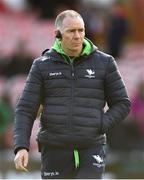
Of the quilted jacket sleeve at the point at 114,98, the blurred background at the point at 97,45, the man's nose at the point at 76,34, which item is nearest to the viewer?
the man's nose at the point at 76,34

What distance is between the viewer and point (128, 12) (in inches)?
714

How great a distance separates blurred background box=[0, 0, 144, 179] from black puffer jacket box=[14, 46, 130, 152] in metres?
5.76

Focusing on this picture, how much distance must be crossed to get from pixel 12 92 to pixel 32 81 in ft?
24.5

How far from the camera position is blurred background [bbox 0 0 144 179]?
14352 millimetres

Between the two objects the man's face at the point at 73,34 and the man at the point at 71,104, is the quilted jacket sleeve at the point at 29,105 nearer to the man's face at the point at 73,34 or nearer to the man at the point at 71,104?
the man at the point at 71,104

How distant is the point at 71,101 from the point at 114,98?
1.28 ft

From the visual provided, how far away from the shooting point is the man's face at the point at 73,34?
7.74m

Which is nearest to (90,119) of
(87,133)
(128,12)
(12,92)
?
(87,133)

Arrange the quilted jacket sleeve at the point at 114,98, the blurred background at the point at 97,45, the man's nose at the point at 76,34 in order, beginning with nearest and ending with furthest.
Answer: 1. the man's nose at the point at 76,34
2. the quilted jacket sleeve at the point at 114,98
3. the blurred background at the point at 97,45

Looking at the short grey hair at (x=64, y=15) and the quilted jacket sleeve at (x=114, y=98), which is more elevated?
the short grey hair at (x=64, y=15)

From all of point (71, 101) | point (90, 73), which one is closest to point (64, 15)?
point (90, 73)

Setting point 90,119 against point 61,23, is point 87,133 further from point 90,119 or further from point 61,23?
point 61,23

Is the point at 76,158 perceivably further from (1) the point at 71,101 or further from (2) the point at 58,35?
(2) the point at 58,35

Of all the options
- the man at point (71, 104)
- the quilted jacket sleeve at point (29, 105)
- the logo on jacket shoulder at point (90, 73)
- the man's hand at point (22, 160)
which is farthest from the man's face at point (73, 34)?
the man's hand at point (22, 160)
